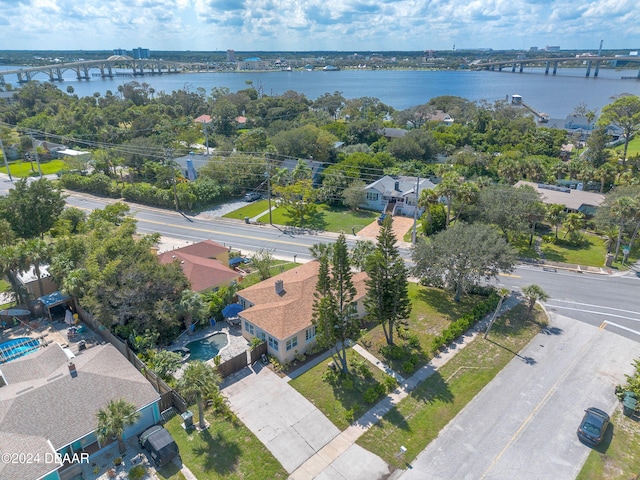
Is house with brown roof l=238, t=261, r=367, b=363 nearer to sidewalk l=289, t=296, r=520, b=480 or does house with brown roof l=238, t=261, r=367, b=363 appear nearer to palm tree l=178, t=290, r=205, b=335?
sidewalk l=289, t=296, r=520, b=480

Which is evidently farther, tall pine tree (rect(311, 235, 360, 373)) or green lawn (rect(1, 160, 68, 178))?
green lawn (rect(1, 160, 68, 178))

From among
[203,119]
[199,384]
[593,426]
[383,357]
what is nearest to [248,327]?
[199,384]

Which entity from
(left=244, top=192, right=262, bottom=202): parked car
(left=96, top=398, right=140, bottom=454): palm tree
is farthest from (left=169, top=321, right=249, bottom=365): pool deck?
(left=244, top=192, right=262, bottom=202): parked car

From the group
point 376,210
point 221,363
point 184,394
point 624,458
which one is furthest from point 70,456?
point 376,210

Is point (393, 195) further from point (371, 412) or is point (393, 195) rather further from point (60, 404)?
point (60, 404)

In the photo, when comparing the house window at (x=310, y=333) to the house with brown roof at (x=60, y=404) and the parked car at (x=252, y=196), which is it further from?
the parked car at (x=252, y=196)

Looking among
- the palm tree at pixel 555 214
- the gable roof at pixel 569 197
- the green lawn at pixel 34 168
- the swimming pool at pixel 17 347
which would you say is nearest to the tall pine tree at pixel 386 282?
the swimming pool at pixel 17 347
